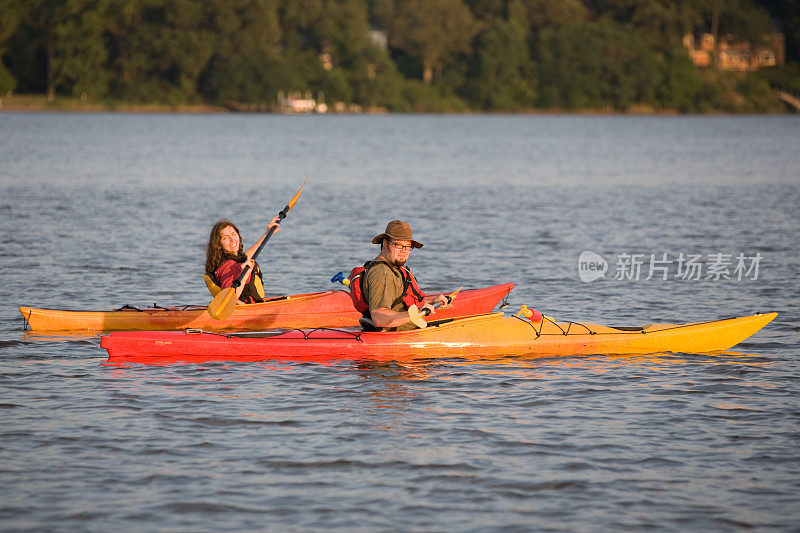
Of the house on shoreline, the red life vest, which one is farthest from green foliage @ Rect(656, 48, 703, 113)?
the red life vest

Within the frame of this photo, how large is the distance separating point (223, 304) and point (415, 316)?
2.14 meters

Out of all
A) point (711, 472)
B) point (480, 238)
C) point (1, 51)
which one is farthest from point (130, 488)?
point (1, 51)

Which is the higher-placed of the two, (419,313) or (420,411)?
(419,313)

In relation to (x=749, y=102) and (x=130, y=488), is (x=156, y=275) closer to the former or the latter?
(x=130, y=488)

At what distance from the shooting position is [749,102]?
12456cm

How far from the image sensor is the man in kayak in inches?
406

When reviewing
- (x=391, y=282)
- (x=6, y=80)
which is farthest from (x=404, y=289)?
(x=6, y=80)

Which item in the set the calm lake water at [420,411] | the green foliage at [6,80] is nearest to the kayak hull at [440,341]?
the calm lake water at [420,411]

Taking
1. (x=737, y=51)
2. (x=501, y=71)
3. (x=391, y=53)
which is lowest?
(x=501, y=71)

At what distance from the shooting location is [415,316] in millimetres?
10609
